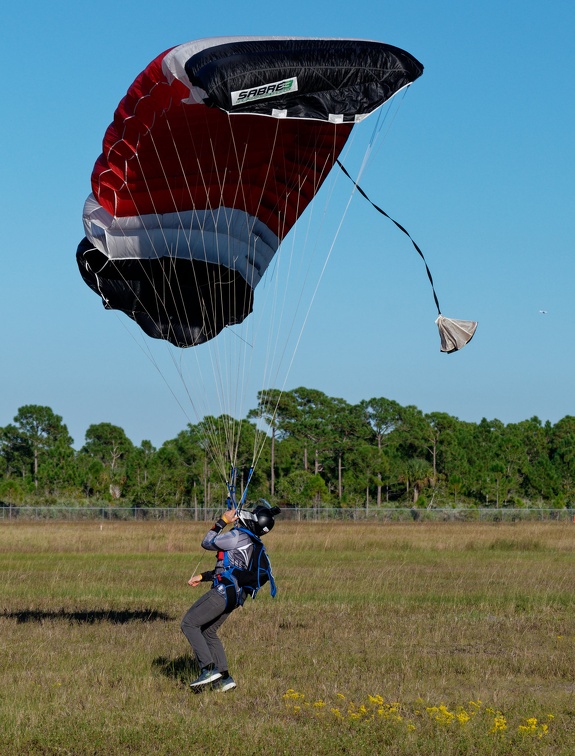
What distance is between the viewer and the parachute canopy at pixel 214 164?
394 inches

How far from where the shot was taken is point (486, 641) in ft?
38.5

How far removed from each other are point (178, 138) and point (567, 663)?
7669 millimetres

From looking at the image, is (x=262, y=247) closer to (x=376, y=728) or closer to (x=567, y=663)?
(x=567, y=663)

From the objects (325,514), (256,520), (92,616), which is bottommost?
(92,616)

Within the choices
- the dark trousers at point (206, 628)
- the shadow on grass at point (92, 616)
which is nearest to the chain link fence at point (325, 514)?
the shadow on grass at point (92, 616)

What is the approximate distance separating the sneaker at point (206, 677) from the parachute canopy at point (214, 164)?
15.7ft

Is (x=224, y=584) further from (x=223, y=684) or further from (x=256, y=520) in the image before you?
(x=223, y=684)

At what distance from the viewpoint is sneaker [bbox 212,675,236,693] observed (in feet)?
29.0

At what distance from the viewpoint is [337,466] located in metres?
87.0

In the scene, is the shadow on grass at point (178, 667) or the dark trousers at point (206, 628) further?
the shadow on grass at point (178, 667)

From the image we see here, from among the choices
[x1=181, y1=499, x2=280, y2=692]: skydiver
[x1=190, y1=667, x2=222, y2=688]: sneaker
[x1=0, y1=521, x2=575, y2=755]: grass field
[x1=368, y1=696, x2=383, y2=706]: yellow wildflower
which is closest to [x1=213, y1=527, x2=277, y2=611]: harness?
[x1=181, y1=499, x2=280, y2=692]: skydiver

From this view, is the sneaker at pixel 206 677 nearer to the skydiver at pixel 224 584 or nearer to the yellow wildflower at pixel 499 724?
the skydiver at pixel 224 584

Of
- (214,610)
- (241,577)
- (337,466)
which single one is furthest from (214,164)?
(337,466)

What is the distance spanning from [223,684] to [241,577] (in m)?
1.03
